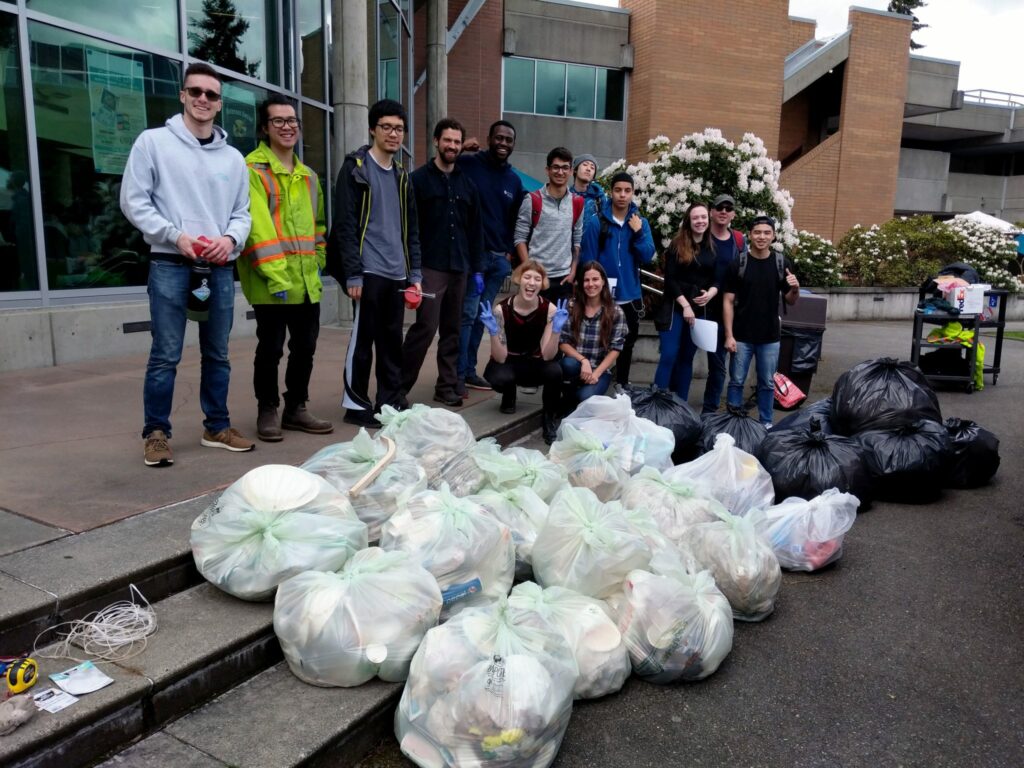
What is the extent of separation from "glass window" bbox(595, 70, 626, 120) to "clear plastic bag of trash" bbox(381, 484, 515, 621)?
822 inches

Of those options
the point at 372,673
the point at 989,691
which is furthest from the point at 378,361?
the point at 989,691

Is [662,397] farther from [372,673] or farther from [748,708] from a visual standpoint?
[372,673]

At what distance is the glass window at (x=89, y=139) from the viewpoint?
629cm

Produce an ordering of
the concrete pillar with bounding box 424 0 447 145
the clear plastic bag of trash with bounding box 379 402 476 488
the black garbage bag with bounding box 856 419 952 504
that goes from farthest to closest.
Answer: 1. the concrete pillar with bounding box 424 0 447 145
2. the black garbage bag with bounding box 856 419 952 504
3. the clear plastic bag of trash with bounding box 379 402 476 488

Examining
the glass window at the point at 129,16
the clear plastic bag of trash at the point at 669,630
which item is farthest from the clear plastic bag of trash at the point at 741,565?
the glass window at the point at 129,16

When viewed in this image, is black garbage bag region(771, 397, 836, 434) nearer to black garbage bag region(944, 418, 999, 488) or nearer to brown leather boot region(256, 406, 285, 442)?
black garbage bag region(944, 418, 999, 488)

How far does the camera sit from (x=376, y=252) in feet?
15.3

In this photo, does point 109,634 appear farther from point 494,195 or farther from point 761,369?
point 761,369

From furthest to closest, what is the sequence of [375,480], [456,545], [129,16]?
[129,16]
[375,480]
[456,545]

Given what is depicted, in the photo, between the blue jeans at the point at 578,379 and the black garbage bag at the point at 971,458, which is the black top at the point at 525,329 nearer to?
the blue jeans at the point at 578,379

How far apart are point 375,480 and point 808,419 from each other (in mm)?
3485

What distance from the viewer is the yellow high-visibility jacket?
4.09 metres

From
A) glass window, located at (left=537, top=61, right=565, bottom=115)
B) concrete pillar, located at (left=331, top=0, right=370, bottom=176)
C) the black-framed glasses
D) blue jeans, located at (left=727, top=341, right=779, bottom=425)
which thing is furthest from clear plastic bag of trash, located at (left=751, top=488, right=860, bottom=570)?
glass window, located at (left=537, top=61, right=565, bottom=115)

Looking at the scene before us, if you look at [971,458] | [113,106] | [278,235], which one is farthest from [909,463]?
[113,106]
